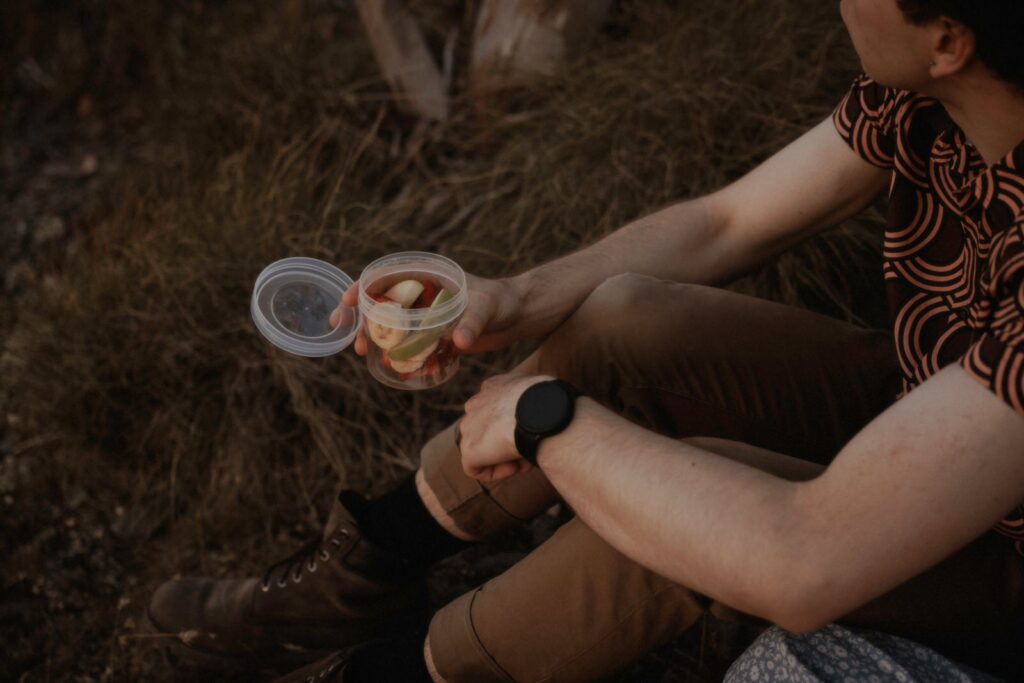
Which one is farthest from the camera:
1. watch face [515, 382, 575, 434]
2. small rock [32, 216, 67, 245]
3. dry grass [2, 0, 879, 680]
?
small rock [32, 216, 67, 245]

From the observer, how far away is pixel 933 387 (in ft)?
4.06

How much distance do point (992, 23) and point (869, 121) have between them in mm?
452

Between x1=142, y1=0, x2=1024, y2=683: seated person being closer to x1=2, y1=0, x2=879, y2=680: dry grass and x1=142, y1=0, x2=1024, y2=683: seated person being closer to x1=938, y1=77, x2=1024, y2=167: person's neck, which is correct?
x1=938, y1=77, x2=1024, y2=167: person's neck

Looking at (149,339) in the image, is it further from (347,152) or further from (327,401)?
(347,152)

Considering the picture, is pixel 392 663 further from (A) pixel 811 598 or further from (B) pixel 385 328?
(A) pixel 811 598

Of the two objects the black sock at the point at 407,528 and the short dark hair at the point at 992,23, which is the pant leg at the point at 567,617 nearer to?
the black sock at the point at 407,528

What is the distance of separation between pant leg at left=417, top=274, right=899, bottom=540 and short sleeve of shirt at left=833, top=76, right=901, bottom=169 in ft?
1.16

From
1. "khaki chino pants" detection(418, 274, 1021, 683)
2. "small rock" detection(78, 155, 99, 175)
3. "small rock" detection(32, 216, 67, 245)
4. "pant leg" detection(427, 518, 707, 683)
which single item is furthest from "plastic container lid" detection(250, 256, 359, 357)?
"small rock" detection(78, 155, 99, 175)

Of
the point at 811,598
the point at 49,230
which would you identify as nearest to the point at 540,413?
the point at 811,598

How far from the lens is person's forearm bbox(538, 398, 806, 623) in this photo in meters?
1.29

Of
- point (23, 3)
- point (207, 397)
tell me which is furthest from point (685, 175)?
point (23, 3)

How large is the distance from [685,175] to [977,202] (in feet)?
4.82

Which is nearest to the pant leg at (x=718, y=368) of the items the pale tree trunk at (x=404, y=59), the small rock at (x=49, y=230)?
the pale tree trunk at (x=404, y=59)

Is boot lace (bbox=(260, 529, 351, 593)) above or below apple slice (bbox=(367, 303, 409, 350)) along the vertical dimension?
below
